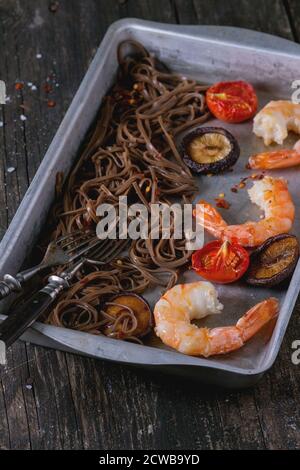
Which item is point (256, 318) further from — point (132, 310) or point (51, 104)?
point (51, 104)

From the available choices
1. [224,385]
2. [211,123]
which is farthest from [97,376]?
[211,123]

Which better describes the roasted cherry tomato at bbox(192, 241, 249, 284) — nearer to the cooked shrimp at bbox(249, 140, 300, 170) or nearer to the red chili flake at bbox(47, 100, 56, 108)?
the cooked shrimp at bbox(249, 140, 300, 170)

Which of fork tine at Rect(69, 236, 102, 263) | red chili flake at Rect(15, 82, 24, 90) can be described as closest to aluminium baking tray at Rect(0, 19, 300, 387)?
fork tine at Rect(69, 236, 102, 263)

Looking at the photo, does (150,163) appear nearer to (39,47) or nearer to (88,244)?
(88,244)

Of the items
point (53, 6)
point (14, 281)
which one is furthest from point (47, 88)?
point (14, 281)

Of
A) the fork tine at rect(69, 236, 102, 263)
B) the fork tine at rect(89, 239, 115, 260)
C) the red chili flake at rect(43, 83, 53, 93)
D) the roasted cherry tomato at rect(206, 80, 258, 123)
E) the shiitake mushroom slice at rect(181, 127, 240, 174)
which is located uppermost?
the red chili flake at rect(43, 83, 53, 93)
